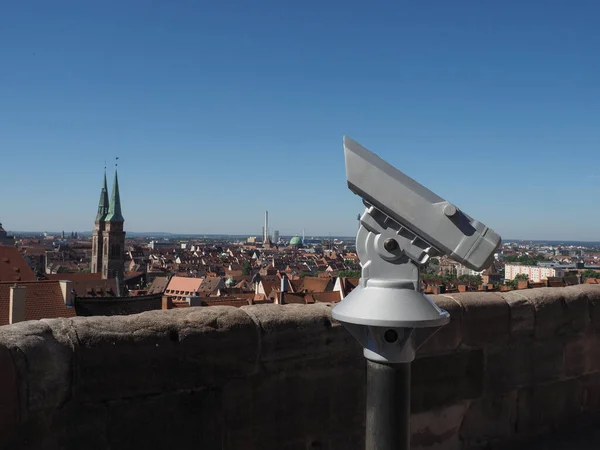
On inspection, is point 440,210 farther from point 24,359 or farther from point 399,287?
point 24,359

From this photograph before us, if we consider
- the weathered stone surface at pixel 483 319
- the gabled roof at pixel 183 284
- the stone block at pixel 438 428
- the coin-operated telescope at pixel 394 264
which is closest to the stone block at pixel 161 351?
the coin-operated telescope at pixel 394 264

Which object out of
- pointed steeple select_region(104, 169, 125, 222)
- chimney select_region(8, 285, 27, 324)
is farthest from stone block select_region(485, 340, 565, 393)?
pointed steeple select_region(104, 169, 125, 222)

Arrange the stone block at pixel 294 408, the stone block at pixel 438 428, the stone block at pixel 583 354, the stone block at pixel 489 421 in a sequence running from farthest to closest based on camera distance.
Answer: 1. the stone block at pixel 583 354
2. the stone block at pixel 489 421
3. the stone block at pixel 438 428
4. the stone block at pixel 294 408

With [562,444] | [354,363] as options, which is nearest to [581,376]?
[562,444]

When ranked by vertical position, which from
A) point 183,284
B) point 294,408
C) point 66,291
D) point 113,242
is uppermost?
point 294,408

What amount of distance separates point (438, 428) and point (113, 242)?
9290cm

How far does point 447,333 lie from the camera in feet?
10.5

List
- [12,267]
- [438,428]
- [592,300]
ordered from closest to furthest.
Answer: [438,428] < [592,300] < [12,267]

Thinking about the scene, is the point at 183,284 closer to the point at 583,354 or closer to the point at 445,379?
the point at 583,354

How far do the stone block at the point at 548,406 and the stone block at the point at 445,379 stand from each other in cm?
38

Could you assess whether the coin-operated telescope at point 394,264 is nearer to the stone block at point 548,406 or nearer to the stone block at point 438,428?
the stone block at point 438,428

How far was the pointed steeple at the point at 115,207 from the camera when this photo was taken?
3661 inches

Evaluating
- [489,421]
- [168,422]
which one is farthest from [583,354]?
[168,422]

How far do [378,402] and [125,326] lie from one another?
1.09 meters
